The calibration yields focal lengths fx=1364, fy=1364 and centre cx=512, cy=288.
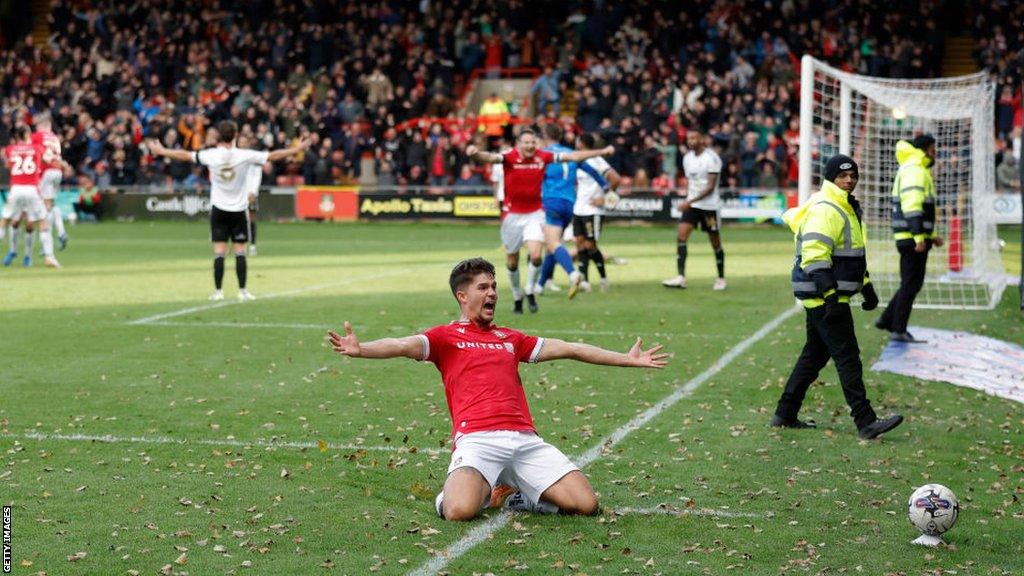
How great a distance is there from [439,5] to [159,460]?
115ft

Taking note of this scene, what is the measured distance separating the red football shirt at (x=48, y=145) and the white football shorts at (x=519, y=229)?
898 centimetres

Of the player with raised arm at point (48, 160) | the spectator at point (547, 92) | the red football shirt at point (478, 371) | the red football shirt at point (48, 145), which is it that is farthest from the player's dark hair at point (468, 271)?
the spectator at point (547, 92)

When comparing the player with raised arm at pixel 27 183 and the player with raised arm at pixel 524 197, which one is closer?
the player with raised arm at pixel 524 197

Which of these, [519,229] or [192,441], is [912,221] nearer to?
[519,229]

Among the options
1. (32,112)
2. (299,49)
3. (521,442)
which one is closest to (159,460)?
(521,442)

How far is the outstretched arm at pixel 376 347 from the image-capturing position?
6746 millimetres

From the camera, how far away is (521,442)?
7160 mm

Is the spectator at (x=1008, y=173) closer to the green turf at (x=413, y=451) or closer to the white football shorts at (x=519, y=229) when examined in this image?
the green turf at (x=413, y=451)

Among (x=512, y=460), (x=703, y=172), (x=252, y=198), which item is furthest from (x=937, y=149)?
(x=512, y=460)

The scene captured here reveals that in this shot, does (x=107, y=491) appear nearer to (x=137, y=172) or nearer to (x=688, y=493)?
(x=688, y=493)

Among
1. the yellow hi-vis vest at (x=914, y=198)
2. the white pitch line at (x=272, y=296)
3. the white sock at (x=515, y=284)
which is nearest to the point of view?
the yellow hi-vis vest at (x=914, y=198)

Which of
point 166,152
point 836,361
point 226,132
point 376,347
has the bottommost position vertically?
point 836,361

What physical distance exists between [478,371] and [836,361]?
299 centimetres

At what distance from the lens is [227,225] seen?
16969mm
